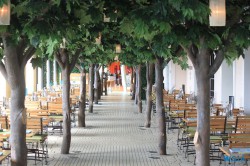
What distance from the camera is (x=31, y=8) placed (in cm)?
631

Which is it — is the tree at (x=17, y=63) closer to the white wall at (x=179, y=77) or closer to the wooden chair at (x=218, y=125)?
the wooden chair at (x=218, y=125)

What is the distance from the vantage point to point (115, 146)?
14250mm

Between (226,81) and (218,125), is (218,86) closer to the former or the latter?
(226,81)

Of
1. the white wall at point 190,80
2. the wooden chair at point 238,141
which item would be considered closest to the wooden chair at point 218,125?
the wooden chair at point 238,141

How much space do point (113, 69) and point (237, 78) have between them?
3518 cm

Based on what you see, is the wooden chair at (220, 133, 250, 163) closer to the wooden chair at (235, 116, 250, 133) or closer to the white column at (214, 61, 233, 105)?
the wooden chair at (235, 116, 250, 133)

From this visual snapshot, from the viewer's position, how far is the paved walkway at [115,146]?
11.9 metres

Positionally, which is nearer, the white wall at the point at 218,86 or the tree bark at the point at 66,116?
the tree bark at the point at 66,116

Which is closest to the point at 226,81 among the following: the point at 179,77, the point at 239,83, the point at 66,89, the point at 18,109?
the point at 239,83

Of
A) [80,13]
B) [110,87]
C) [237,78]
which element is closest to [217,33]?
[80,13]

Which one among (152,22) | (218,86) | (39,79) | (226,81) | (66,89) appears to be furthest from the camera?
(39,79)

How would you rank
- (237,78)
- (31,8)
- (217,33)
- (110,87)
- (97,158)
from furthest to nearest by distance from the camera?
(110,87)
(237,78)
(97,158)
(217,33)
(31,8)

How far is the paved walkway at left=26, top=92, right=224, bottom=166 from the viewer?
39.0ft

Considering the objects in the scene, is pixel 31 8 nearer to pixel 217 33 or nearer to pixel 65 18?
pixel 65 18
